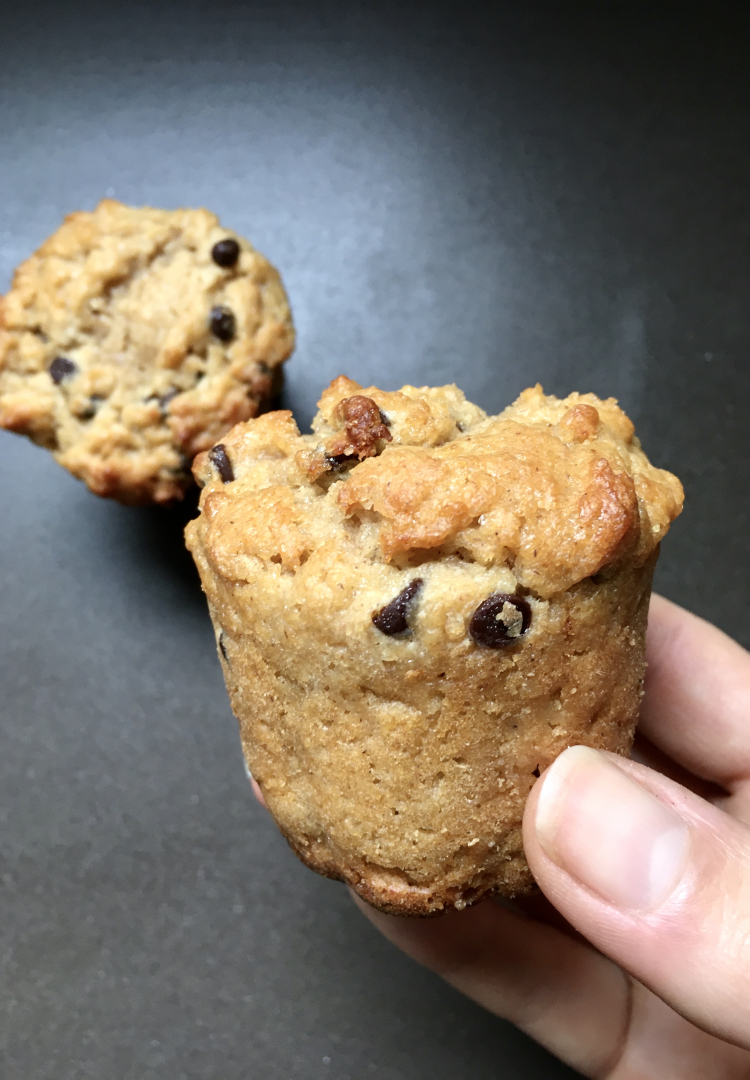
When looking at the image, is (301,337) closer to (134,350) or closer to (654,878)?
(134,350)

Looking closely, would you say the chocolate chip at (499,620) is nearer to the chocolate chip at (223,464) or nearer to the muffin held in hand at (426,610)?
the muffin held in hand at (426,610)

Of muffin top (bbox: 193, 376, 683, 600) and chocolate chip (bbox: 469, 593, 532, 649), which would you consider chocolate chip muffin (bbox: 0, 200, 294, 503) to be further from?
chocolate chip (bbox: 469, 593, 532, 649)

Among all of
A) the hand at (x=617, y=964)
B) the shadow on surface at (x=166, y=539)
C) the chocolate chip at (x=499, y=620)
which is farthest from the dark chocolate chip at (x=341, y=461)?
the shadow on surface at (x=166, y=539)

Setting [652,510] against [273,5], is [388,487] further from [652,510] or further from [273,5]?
[273,5]

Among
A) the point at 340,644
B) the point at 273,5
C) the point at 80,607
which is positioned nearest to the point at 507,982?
the point at 340,644

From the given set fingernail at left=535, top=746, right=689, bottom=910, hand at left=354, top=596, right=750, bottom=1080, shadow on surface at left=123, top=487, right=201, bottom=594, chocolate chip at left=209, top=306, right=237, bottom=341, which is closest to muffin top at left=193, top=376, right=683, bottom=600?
fingernail at left=535, top=746, right=689, bottom=910
